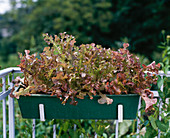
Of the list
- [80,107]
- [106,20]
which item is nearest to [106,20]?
[106,20]

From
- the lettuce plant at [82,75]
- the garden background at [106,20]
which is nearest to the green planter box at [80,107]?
the lettuce plant at [82,75]

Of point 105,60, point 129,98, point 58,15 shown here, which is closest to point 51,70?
point 105,60

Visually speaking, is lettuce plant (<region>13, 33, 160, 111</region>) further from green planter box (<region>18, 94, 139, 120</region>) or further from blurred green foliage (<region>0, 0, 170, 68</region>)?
blurred green foliage (<region>0, 0, 170, 68</region>)

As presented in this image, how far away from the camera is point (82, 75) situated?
1.05m

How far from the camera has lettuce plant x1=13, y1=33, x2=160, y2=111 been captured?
1.06m

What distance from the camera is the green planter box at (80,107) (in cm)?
109

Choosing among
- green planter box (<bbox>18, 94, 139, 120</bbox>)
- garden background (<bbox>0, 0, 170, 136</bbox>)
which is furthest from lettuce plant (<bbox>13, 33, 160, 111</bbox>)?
garden background (<bbox>0, 0, 170, 136</bbox>)

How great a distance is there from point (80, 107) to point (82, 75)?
18cm

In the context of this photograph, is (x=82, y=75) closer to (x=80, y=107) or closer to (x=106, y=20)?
(x=80, y=107)

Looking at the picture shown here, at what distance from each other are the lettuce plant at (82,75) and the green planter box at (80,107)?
4 cm

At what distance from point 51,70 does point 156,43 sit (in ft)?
26.8

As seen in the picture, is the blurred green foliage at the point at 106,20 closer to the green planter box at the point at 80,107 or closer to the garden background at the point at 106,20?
the garden background at the point at 106,20

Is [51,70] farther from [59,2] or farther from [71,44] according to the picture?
[59,2]

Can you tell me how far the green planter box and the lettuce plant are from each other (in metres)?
0.04
